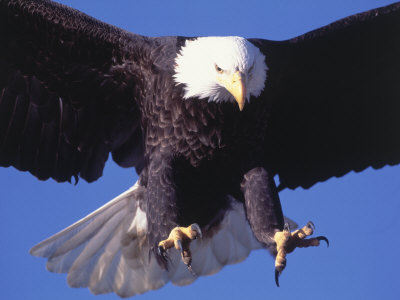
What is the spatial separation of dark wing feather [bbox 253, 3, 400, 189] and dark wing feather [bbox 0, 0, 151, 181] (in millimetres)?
884

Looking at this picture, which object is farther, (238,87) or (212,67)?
(212,67)

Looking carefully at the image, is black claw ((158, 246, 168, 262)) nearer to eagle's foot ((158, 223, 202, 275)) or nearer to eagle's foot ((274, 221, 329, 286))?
eagle's foot ((158, 223, 202, 275))

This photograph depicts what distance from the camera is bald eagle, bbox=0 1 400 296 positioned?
433 cm

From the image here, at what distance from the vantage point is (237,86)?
4.07 metres

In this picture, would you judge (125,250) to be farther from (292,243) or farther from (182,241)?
(292,243)

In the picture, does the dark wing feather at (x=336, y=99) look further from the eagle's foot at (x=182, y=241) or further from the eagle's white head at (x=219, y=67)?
the eagle's foot at (x=182, y=241)

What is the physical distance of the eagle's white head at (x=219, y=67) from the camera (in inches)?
164

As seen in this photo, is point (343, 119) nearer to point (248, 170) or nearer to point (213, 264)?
point (248, 170)

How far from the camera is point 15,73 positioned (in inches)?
192

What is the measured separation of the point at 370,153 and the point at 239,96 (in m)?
1.50

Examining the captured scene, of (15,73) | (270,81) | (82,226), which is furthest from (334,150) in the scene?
(15,73)

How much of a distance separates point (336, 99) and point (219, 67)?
1.12 m

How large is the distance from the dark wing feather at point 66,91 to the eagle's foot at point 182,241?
39.2 inches

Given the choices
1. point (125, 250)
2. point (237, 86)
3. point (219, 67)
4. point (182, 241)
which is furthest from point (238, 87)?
point (125, 250)
